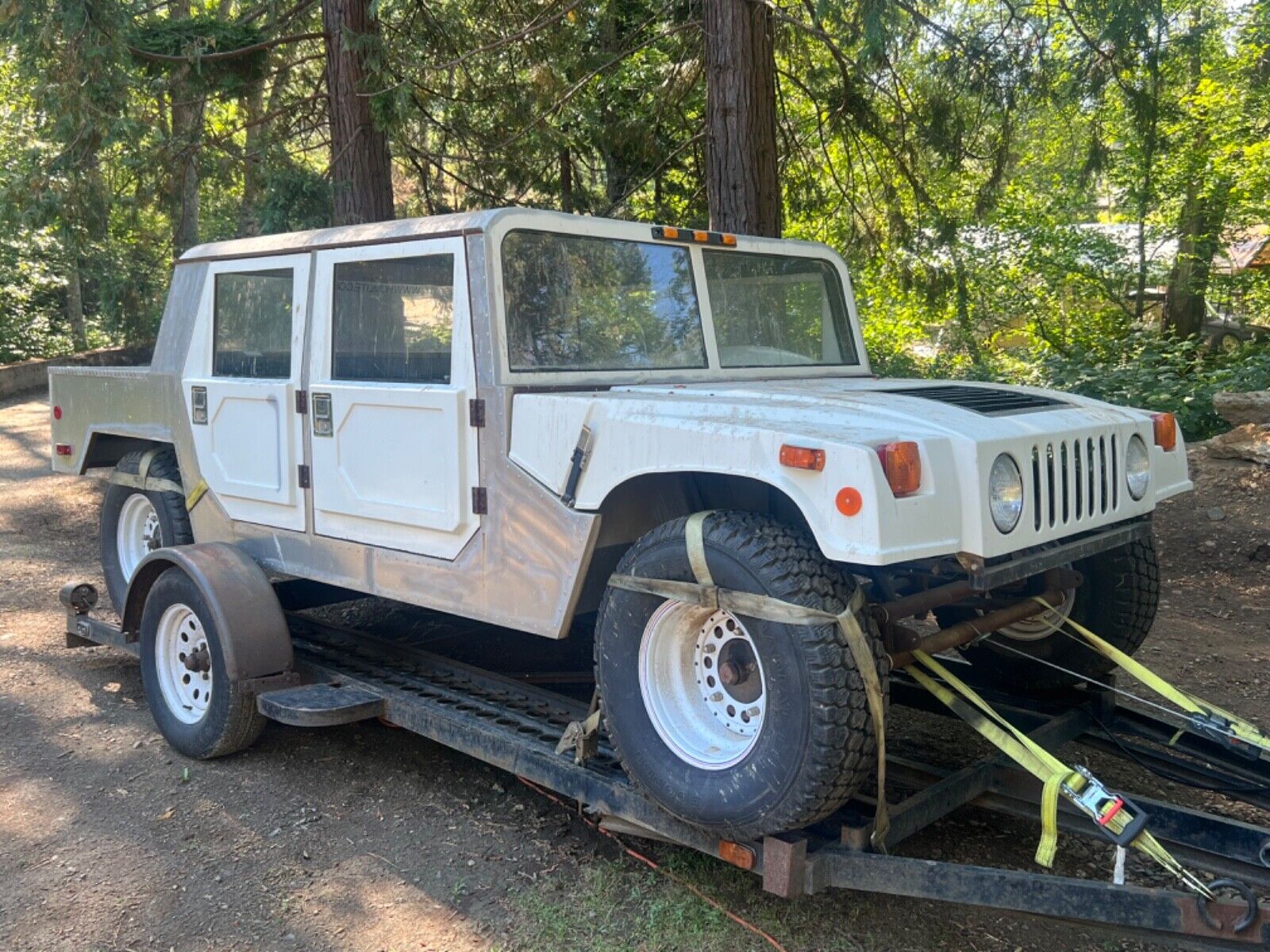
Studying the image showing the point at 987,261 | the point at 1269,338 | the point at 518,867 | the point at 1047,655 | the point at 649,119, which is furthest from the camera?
the point at 987,261

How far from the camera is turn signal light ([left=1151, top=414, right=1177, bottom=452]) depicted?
3822 mm

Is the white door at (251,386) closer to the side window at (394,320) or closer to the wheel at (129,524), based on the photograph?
the side window at (394,320)

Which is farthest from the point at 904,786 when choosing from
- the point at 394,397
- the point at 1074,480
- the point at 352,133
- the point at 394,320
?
the point at 352,133

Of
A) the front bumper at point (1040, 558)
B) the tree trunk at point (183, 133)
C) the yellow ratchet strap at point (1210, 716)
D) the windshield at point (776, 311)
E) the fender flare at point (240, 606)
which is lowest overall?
the yellow ratchet strap at point (1210, 716)

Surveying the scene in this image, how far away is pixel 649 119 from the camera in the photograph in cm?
1012

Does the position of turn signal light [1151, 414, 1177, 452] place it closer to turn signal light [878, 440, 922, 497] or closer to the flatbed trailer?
the flatbed trailer

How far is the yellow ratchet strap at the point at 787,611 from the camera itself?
282 cm

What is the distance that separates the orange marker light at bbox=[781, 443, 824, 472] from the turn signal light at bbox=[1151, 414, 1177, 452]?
65.8 inches

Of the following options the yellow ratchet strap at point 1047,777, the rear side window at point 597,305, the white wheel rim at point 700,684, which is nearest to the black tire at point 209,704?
the rear side window at point 597,305

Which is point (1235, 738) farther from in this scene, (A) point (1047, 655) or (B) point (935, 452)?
(B) point (935, 452)

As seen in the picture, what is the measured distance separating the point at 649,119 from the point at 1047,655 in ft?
23.9

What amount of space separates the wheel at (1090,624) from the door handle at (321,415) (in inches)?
102

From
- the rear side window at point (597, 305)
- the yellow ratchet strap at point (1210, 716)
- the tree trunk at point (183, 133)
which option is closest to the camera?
the yellow ratchet strap at point (1210, 716)

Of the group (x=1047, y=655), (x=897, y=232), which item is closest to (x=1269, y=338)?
(x=897, y=232)
